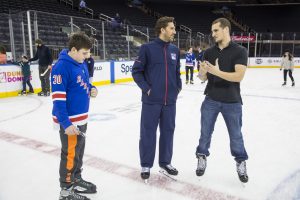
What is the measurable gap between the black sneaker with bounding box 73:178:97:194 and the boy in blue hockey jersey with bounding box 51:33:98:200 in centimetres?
18

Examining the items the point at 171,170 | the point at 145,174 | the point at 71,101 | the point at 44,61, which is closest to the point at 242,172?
the point at 171,170

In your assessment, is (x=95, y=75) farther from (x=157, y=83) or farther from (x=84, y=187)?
(x=84, y=187)

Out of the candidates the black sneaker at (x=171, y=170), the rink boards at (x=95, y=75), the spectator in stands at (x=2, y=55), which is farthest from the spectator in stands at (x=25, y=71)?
the black sneaker at (x=171, y=170)

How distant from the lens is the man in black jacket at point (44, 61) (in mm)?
8547

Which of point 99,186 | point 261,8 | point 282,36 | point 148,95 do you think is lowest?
point 99,186

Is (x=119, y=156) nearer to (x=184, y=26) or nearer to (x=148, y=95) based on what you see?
(x=148, y=95)

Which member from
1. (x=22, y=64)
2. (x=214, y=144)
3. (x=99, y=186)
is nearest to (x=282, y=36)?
(x=22, y=64)

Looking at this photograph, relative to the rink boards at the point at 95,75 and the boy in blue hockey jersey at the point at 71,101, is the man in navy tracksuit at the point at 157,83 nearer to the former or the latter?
the boy in blue hockey jersey at the point at 71,101

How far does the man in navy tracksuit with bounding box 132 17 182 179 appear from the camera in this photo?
289 centimetres

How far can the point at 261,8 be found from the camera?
32.3 meters

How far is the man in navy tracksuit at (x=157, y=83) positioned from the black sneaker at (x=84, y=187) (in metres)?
0.52

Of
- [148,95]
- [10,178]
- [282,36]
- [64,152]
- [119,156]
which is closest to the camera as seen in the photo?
[64,152]

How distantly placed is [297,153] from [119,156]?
228 cm

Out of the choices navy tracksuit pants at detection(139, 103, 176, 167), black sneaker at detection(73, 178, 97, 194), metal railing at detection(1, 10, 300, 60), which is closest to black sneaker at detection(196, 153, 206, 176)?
navy tracksuit pants at detection(139, 103, 176, 167)
